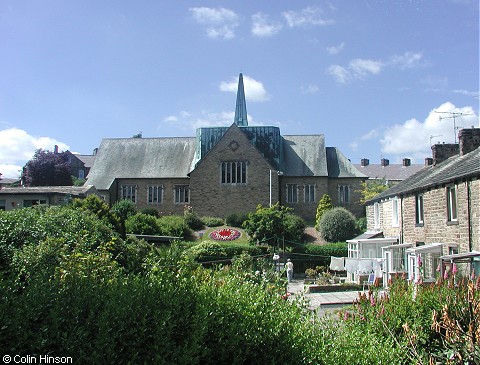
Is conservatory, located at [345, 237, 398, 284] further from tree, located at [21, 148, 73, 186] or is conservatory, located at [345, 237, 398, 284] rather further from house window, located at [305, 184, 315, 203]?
tree, located at [21, 148, 73, 186]

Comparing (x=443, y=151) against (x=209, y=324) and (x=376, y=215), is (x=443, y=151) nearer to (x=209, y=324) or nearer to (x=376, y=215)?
(x=376, y=215)

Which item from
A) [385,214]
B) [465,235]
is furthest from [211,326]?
[385,214]

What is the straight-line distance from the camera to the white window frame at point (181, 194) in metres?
54.5

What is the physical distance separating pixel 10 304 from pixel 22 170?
2691 inches

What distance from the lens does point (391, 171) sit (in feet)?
292

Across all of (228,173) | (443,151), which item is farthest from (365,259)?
(228,173)

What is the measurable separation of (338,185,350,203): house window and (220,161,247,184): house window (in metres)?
10.7

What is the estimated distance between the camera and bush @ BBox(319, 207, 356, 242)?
42.0 metres

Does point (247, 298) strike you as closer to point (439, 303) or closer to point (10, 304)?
point (10, 304)

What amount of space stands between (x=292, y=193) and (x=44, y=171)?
34.3 meters

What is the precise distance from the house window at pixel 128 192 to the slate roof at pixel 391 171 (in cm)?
4688

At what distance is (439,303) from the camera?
7.66 m

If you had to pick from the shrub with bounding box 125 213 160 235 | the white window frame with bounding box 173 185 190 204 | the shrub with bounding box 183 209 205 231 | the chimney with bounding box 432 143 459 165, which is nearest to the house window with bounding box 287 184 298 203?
the shrub with bounding box 183 209 205 231

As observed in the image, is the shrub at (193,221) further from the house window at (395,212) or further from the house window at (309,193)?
the house window at (395,212)
